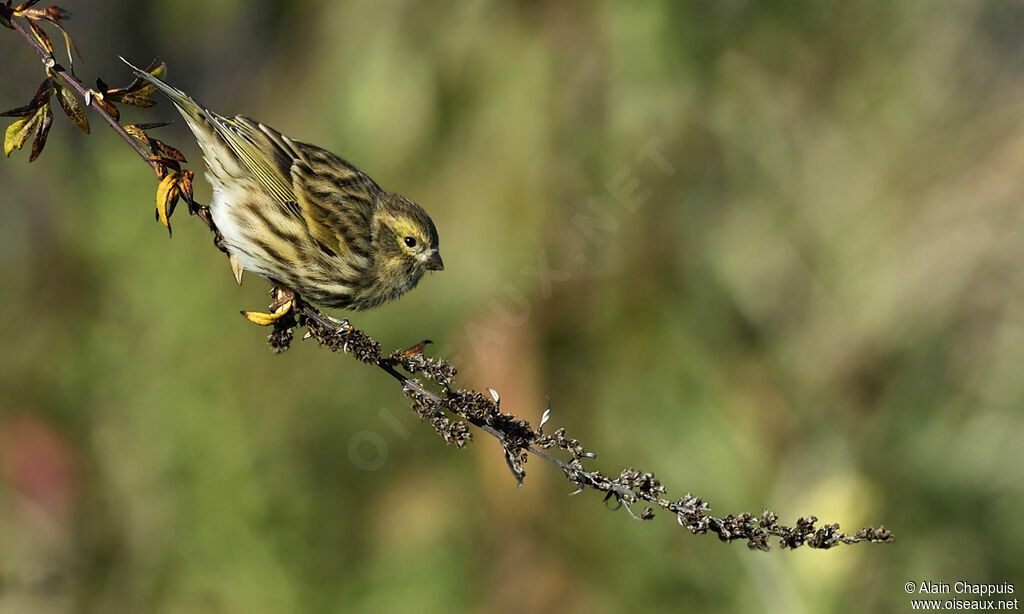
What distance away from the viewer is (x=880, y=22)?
443 cm

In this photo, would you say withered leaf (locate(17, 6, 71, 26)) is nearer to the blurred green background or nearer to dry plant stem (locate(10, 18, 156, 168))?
dry plant stem (locate(10, 18, 156, 168))

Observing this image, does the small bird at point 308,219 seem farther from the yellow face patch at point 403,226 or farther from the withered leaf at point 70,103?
the withered leaf at point 70,103

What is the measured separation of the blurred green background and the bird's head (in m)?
1.84

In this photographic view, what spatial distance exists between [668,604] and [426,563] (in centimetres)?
104

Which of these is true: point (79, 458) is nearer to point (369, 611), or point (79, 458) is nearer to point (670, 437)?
point (369, 611)

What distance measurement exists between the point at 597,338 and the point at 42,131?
10.2ft

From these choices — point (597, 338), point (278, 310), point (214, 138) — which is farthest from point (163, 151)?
point (597, 338)

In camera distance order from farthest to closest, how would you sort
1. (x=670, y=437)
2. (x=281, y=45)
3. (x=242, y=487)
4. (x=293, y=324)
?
1. (x=281, y=45)
2. (x=670, y=437)
3. (x=242, y=487)
4. (x=293, y=324)

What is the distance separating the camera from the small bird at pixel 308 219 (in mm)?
2027

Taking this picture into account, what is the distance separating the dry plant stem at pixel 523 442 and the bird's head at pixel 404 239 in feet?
2.71

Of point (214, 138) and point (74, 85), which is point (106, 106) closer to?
point (74, 85)

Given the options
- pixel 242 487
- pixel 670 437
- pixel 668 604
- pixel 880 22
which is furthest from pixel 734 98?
pixel 242 487

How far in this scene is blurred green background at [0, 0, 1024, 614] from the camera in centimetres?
420

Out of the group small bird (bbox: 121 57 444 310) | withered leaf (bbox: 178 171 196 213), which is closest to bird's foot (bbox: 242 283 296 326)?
small bird (bbox: 121 57 444 310)
